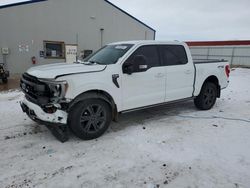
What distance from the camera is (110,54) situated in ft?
15.9

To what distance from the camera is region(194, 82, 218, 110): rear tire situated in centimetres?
617

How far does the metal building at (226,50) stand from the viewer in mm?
24808

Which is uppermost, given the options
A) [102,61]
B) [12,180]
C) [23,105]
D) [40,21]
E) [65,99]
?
[40,21]

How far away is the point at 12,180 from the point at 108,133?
2037mm

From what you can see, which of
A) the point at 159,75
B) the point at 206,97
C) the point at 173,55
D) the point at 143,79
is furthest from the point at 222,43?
the point at 143,79

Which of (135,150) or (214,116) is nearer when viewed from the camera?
(135,150)

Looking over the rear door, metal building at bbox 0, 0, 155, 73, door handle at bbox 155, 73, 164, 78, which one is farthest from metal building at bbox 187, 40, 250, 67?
door handle at bbox 155, 73, 164, 78

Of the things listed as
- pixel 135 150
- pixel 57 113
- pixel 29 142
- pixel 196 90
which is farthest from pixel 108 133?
pixel 196 90

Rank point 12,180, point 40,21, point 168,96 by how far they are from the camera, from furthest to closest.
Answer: point 40,21 → point 168,96 → point 12,180

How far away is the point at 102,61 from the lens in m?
4.75

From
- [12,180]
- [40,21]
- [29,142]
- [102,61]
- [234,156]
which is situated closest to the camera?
[12,180]

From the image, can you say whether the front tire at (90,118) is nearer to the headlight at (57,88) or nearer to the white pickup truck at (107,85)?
the white pickup truck at (107,85)

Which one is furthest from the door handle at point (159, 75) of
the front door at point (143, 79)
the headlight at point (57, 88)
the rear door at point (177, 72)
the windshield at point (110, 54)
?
the headlight at point (57, 88)

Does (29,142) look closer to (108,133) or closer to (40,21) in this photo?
(108,133)
